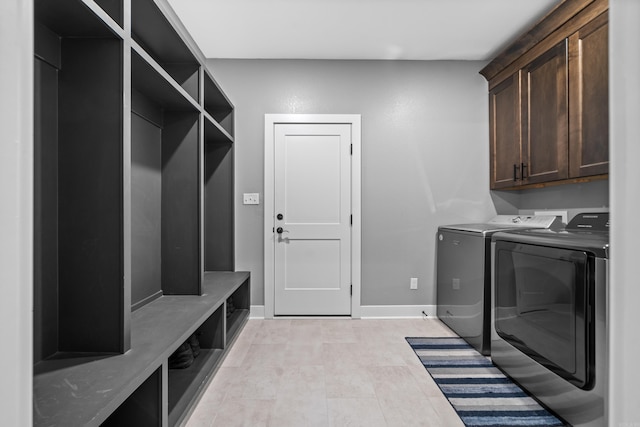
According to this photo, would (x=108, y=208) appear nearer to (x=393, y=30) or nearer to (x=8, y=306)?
(x=8, y=306)

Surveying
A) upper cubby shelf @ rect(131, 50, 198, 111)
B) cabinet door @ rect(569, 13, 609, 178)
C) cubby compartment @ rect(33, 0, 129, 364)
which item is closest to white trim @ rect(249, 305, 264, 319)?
upper cubby shelf @ rect(131, 50, 198, 111)

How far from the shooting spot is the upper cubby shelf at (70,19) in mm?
1208

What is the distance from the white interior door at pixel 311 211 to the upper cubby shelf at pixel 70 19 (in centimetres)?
207

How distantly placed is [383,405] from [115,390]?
1.30 m

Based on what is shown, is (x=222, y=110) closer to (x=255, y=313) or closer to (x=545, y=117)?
(x=255, y=313)

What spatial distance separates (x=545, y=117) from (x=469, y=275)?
128cm

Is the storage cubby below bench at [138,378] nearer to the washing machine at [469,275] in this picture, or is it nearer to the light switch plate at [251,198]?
the light switch plate at [251,198]

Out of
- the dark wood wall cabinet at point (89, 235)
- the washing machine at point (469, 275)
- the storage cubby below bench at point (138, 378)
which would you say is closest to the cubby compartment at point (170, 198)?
the storage cubby below bench at point (138, 378)

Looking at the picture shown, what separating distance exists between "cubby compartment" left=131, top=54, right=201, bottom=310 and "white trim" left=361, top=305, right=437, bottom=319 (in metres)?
1.71

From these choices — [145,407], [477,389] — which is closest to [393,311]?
[477,389]

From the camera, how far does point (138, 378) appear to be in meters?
1.20

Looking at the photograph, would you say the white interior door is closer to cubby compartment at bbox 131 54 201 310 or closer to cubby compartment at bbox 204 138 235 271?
cubby compartment at bbox 204 138 235 271

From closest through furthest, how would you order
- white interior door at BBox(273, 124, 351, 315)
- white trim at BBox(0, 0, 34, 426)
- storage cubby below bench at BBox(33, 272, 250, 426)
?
white trim at BBox(0, 0, 34, 426) → storage cubby below bench at BBox(33, 272, 250, 426) → white interior door at BBox(273, 124, 351, 315)

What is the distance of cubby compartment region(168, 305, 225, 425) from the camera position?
1.69 meters
